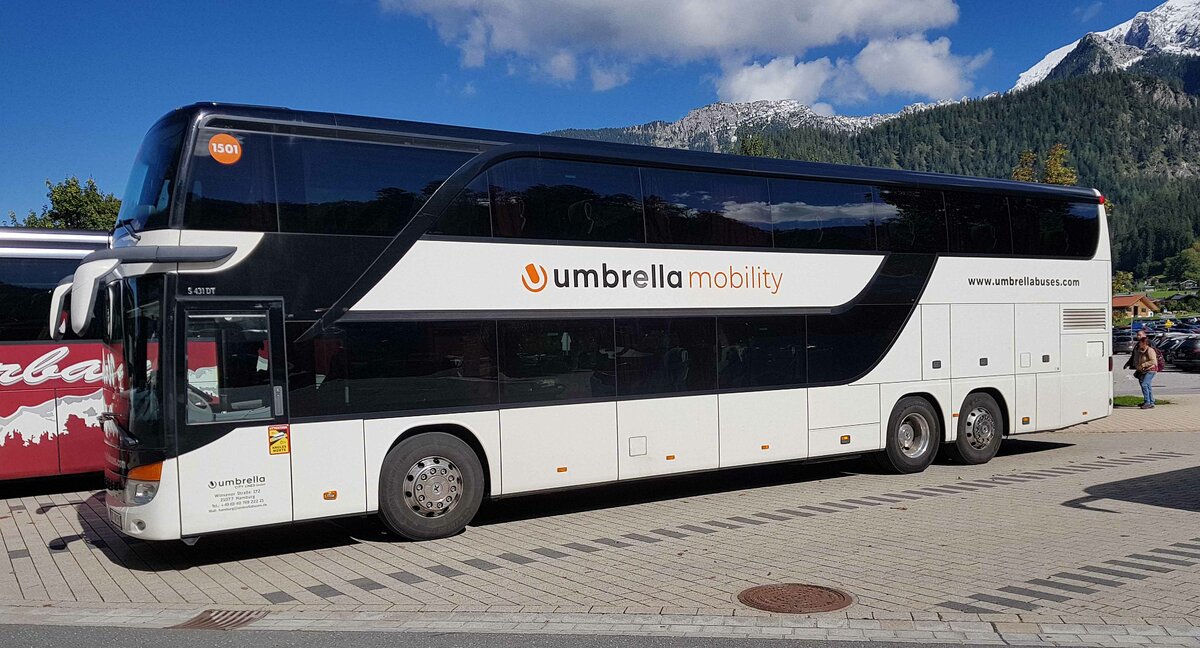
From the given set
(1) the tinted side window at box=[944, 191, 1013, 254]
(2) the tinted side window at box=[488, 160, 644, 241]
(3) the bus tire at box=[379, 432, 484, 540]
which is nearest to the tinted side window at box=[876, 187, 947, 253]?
(1) the tinted side window at box=[944, 191, 1013, 254]

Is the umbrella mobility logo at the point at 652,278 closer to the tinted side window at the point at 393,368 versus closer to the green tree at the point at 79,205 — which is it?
the tinted side window at the point at 393,368

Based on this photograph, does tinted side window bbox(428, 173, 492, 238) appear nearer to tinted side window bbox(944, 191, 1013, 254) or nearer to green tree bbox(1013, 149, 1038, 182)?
tinted side window bbox(944, 191, 1013, 254)

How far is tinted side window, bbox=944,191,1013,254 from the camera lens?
535 inches

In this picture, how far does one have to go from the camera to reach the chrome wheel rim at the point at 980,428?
46.1 ft

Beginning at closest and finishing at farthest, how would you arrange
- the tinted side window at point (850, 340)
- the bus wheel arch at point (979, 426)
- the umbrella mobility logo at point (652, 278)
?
the umbrella mobility logo at point (652, 278), the tinted side window at point (850, 340), the bus wheel arch at point (979, 426)

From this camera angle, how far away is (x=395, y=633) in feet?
20.1

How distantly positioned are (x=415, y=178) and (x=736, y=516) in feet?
16.9

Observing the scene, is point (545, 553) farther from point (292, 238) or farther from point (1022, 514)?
point (1022, 514)

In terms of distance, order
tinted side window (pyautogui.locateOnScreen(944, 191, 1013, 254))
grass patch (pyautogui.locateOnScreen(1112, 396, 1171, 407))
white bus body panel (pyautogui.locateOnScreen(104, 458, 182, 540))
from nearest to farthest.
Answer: white bus body panel (pyautogui.locateOnScreen(104, 458, 182, 540))
tinted side window (pyautogui.locateOnScreen(944, 191, 1013, 254))
grass patch (pyautogui.locateOnScreen(1112, 396, 1171, 407))

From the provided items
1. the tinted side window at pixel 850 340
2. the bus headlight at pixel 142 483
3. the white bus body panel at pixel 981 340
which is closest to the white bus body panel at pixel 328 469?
the bus headlight at pixel 142 483

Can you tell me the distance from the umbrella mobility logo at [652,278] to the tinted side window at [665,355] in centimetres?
44

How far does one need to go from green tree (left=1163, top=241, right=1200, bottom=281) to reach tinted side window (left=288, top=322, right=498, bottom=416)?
192045 mm

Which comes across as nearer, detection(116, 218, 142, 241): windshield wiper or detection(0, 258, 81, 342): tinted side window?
detection(116, 218, 142, 241): windshield wiper

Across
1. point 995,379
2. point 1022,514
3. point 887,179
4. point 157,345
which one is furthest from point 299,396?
point 995,379
